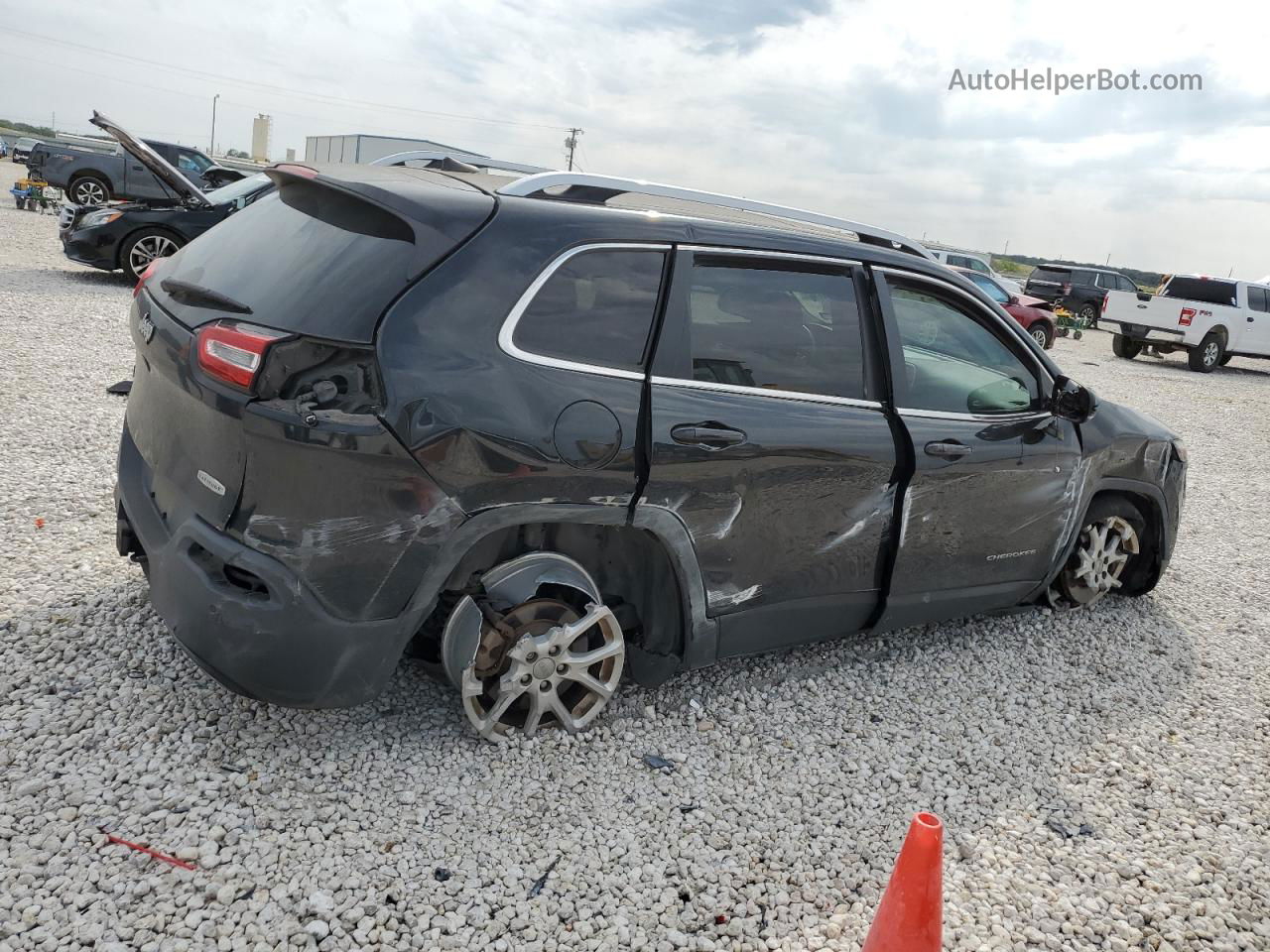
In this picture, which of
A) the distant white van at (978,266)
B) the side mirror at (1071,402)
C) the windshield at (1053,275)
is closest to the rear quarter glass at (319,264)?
the side mirror at (1071,402)

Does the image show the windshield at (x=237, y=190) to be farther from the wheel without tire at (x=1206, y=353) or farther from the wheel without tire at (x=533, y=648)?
the wheel without tire at (x=1206, y=353)

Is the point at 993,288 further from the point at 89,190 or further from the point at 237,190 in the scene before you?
the point at 89,190

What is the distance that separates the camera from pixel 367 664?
288 cm

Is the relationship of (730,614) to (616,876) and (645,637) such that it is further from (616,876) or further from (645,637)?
(616,876)

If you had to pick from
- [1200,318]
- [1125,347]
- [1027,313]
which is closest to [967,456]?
[1027,313]

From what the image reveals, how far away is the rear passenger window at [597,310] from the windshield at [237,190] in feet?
33.5

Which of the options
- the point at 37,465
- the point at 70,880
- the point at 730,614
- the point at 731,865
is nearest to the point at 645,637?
the point at 730,614

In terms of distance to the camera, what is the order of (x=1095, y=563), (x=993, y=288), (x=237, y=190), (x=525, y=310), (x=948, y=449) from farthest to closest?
(x=993, y=288), (x=237, y=190), (x=1095, y=563), (x=948, y=449), (x=525, y=310)

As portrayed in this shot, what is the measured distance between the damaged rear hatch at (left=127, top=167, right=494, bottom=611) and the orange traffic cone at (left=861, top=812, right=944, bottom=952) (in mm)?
1629

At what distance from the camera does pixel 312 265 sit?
286cm

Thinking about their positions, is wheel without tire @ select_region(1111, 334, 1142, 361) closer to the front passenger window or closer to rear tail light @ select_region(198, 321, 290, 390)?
the front passenger window

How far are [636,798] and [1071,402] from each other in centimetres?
253

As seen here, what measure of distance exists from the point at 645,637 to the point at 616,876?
900 mm

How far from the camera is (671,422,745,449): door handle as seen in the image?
314cm
